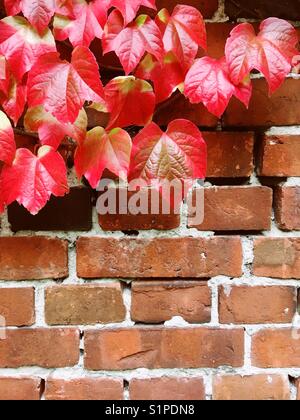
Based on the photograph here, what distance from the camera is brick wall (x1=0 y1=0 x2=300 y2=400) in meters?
0.72

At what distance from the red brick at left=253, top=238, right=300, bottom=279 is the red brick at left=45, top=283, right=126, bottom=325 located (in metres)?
0.23

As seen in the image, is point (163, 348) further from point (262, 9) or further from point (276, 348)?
point (262, 9)

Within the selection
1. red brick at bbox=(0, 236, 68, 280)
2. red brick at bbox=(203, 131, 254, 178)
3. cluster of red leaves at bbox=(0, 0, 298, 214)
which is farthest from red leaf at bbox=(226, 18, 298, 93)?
red brick at bbox=(0, 236, 68, 280)

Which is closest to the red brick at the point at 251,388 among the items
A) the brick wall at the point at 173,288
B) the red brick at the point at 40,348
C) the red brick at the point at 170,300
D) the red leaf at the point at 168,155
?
the brick wall at the point at 173,288

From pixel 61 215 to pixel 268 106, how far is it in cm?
36

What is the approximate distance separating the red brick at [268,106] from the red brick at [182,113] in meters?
0.04

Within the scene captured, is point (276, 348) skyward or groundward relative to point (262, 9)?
groundward

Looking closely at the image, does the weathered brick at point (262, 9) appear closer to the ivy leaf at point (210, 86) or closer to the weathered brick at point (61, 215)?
the ivy leaf at point (210, 86)

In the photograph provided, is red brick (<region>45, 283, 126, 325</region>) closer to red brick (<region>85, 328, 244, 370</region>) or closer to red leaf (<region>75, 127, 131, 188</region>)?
red brick (<region>85, 328, 244, 370</region>)

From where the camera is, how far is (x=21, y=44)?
0.62m

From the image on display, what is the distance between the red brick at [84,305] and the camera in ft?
2.40

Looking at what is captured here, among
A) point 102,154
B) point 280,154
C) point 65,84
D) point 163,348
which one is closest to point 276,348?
point 163,348

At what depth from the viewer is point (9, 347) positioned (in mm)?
737
